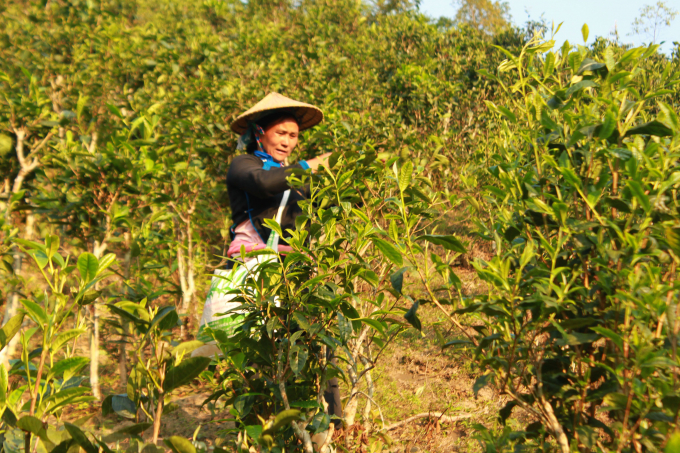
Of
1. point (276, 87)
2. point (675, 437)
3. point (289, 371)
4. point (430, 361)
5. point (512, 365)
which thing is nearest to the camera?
point (675, 437)

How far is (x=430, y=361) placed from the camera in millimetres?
3838

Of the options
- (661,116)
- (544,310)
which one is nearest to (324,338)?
(544,310)

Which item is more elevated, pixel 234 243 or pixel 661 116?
pixel 661 116

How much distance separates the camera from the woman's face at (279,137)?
3.04 m

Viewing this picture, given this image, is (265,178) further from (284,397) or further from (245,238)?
(284,397)

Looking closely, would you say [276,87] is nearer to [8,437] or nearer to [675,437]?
[8,437]

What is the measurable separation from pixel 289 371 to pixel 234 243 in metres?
1.17

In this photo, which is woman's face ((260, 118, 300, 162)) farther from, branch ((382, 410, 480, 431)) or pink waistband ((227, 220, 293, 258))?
branch ((382, 410, 480, 431))

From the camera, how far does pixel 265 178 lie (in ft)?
8.62

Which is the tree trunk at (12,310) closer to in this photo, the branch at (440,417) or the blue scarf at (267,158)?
the blue scarf at (267,158)

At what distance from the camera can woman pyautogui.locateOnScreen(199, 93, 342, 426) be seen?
261 centimetres

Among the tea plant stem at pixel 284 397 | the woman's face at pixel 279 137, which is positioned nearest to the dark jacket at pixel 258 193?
the woman's face at pixel 279 137

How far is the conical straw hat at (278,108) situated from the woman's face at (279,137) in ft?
0.30

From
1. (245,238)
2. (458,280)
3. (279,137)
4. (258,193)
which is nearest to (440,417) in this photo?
(245,238)
